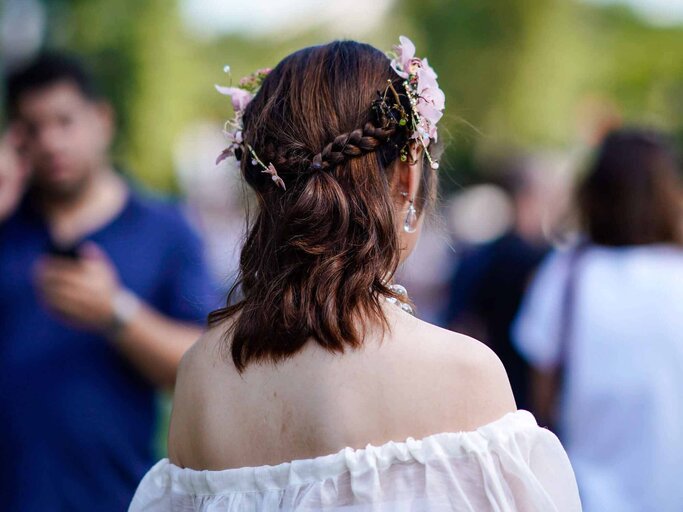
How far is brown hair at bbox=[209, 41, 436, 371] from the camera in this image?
5.79ft

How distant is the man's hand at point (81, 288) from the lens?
3209mm

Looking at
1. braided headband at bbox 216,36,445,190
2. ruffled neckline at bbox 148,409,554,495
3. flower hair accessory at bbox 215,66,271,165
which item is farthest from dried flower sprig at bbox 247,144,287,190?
ruffled neckline at bbox 148,409,554,495

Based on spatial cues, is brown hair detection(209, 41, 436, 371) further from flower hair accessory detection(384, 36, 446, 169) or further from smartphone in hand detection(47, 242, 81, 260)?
smartphone in hand detection(47, 242, 81, 260)

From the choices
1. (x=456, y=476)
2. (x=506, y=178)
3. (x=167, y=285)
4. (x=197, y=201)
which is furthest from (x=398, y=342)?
(x=197, y=201)

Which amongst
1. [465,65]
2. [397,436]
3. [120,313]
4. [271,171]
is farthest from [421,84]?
[465,65]

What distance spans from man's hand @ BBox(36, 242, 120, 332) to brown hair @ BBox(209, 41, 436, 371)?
4.78 feet

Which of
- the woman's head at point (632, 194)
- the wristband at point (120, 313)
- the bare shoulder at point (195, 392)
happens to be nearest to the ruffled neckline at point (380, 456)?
the bare shoulder at point (195, 392)

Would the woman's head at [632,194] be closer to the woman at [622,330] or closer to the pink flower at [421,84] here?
the woman at [622,330]

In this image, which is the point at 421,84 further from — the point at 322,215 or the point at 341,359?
the point at 341,359

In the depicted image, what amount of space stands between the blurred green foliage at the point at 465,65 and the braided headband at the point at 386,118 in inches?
12.3

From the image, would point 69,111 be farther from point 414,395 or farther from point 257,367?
point 414,395

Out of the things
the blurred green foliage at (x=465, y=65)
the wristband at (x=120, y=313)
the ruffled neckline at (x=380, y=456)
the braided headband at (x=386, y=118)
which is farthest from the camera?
the blurred green foliage at (x=465, y=65)

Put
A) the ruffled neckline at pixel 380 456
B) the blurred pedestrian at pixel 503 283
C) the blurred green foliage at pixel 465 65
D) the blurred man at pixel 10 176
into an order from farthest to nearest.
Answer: the blurred green foliage at pixel 465 65 → the blurred pedestrian at pixel 503 283 → the blurred man at pixel 10 176 → the ruffled neckline at pixel 380 456

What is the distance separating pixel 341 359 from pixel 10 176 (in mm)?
2188
